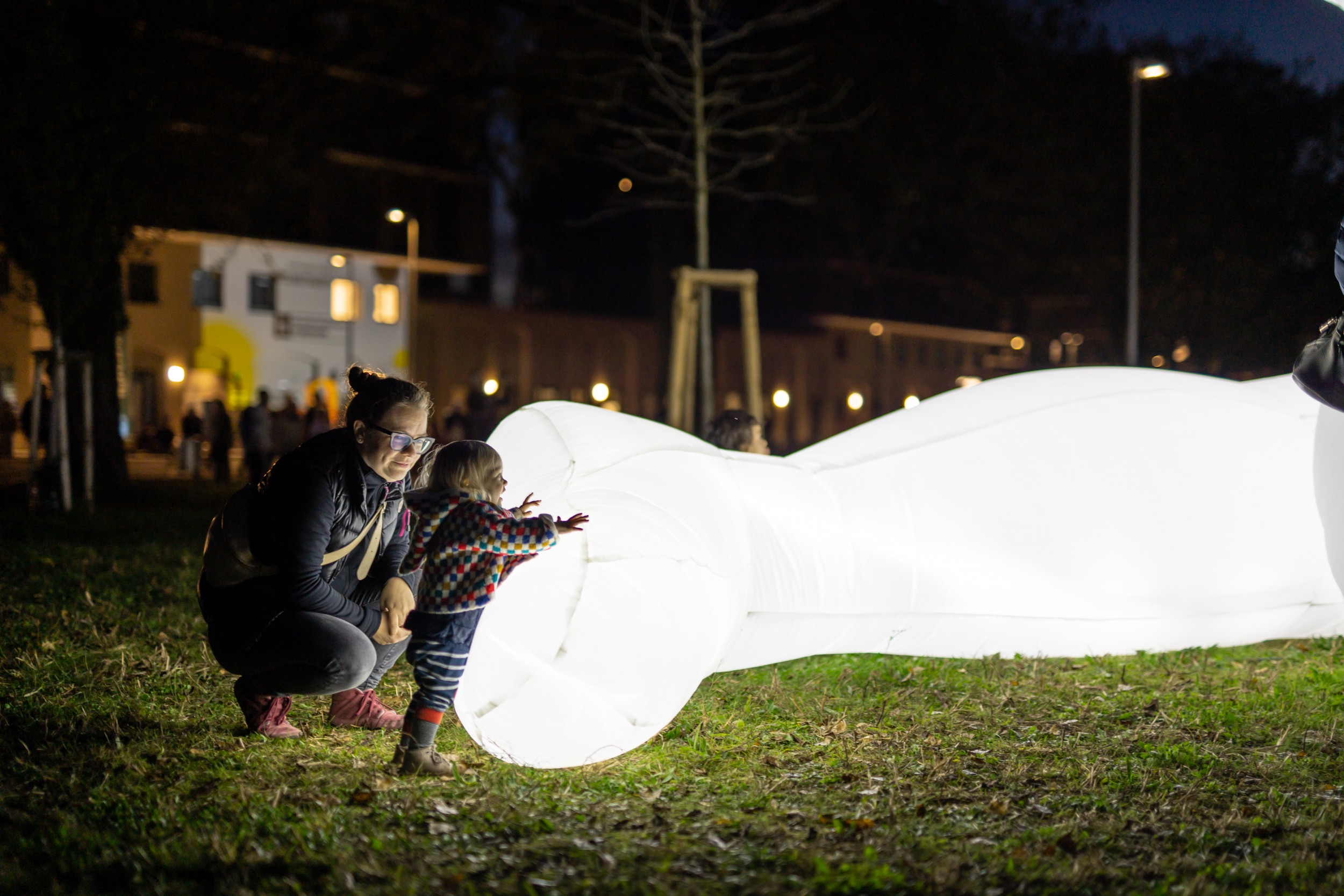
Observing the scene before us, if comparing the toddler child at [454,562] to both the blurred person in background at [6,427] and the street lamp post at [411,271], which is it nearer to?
the blurred person in background at [6,427]

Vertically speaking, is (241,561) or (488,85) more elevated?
(488,85)

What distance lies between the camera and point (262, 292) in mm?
39406

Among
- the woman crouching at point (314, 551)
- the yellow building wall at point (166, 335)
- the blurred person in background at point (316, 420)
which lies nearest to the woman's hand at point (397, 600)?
the woman crouching at point (314, 551)

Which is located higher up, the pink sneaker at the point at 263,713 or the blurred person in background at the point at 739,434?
the blurred person in background at the point at 739,434

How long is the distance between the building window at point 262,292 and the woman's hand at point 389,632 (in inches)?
1417

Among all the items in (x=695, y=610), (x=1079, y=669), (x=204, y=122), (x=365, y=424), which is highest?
(x=204, y=122)

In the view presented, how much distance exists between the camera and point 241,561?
16.6 ft

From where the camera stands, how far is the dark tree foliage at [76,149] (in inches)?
638

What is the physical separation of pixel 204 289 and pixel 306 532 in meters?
35.8

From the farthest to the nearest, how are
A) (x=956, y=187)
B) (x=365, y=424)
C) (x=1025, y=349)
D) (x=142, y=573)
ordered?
(x=1025, y=349)
(x=956, y=187)
(x=142, y=573)
(x=365, y=424)

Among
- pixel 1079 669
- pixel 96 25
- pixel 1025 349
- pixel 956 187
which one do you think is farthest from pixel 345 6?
pixel 1025 349

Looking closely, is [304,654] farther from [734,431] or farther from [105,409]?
[105,409]

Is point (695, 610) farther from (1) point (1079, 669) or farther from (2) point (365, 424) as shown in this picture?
(1) point (1079, 669)

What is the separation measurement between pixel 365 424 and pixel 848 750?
2357 mm
